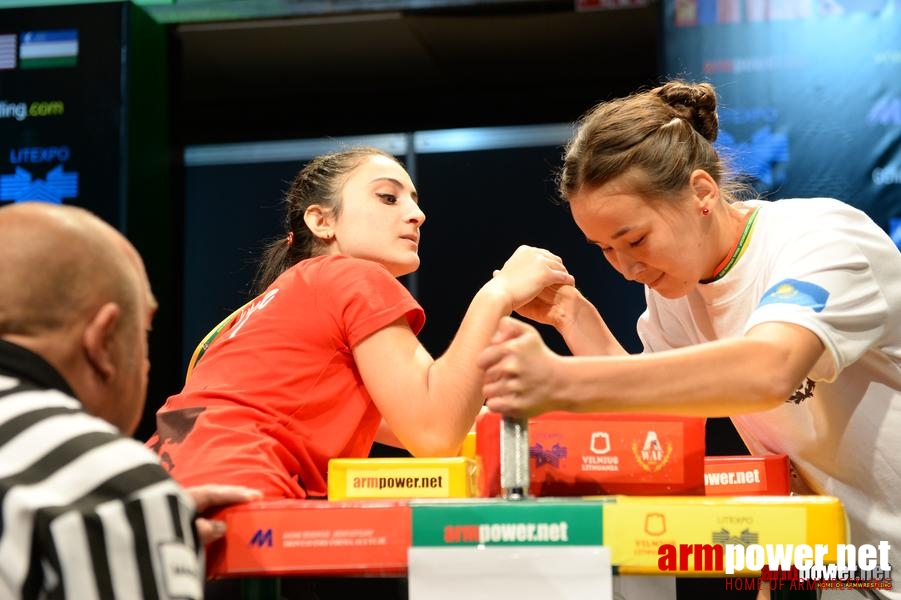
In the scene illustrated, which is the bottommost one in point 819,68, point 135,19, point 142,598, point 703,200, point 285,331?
point 142,598

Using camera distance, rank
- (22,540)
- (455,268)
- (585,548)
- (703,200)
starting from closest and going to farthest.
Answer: (22,540) → (585,548) → (703,200) → (455,268)

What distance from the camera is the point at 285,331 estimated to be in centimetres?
171

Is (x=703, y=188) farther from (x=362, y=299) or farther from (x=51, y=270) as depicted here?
(x=51, y=270)

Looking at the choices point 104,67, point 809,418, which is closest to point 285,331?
point 809,418

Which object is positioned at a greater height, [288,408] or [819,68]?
[819,68]

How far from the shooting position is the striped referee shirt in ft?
3.18

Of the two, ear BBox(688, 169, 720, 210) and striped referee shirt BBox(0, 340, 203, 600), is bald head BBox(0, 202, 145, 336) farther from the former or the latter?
ear BBox(688, 169, 720, 210)

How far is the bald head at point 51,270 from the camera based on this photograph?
3.58 feet

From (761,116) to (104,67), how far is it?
2.30 meters

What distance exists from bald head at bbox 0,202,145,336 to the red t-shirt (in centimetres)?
45

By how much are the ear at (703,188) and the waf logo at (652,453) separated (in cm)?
60

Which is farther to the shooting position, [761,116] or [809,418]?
[761,116]

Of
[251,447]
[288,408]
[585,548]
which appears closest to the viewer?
[585,548]

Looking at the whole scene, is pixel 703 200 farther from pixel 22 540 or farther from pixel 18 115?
pixel 18 115
